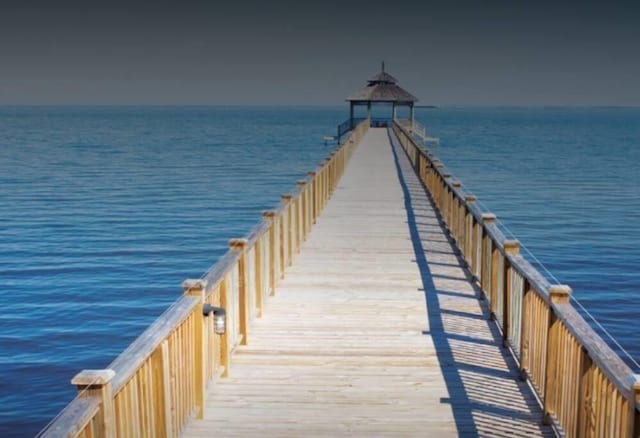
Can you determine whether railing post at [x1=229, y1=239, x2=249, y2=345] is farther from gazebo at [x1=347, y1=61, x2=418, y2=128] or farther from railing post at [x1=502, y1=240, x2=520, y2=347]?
gazebo at [x1=347, y1=61, x2=418, y2=128]

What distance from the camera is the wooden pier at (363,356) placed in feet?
15.4

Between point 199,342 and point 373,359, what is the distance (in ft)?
7.36

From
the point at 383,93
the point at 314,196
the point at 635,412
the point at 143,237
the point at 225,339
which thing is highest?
the point at 383,93

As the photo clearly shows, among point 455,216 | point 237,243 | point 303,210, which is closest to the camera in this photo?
point 237,243

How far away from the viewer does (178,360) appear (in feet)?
18.0

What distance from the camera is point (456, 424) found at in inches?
238

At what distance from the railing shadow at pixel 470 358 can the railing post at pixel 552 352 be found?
185 mm

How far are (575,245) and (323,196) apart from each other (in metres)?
14.1

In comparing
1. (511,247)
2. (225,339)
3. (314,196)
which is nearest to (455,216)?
(314,196)

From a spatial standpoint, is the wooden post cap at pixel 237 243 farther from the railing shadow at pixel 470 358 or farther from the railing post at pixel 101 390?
the railing post at pixel 101 390

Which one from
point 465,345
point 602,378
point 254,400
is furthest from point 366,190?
point 602,378

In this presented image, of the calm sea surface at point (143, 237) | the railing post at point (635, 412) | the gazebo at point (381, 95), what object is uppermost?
the gazebo at point (381, 95)

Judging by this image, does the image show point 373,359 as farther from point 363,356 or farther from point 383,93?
point 383,93

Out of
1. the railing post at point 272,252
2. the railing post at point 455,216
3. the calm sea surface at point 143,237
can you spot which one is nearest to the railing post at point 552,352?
the railing post at point 272,252
